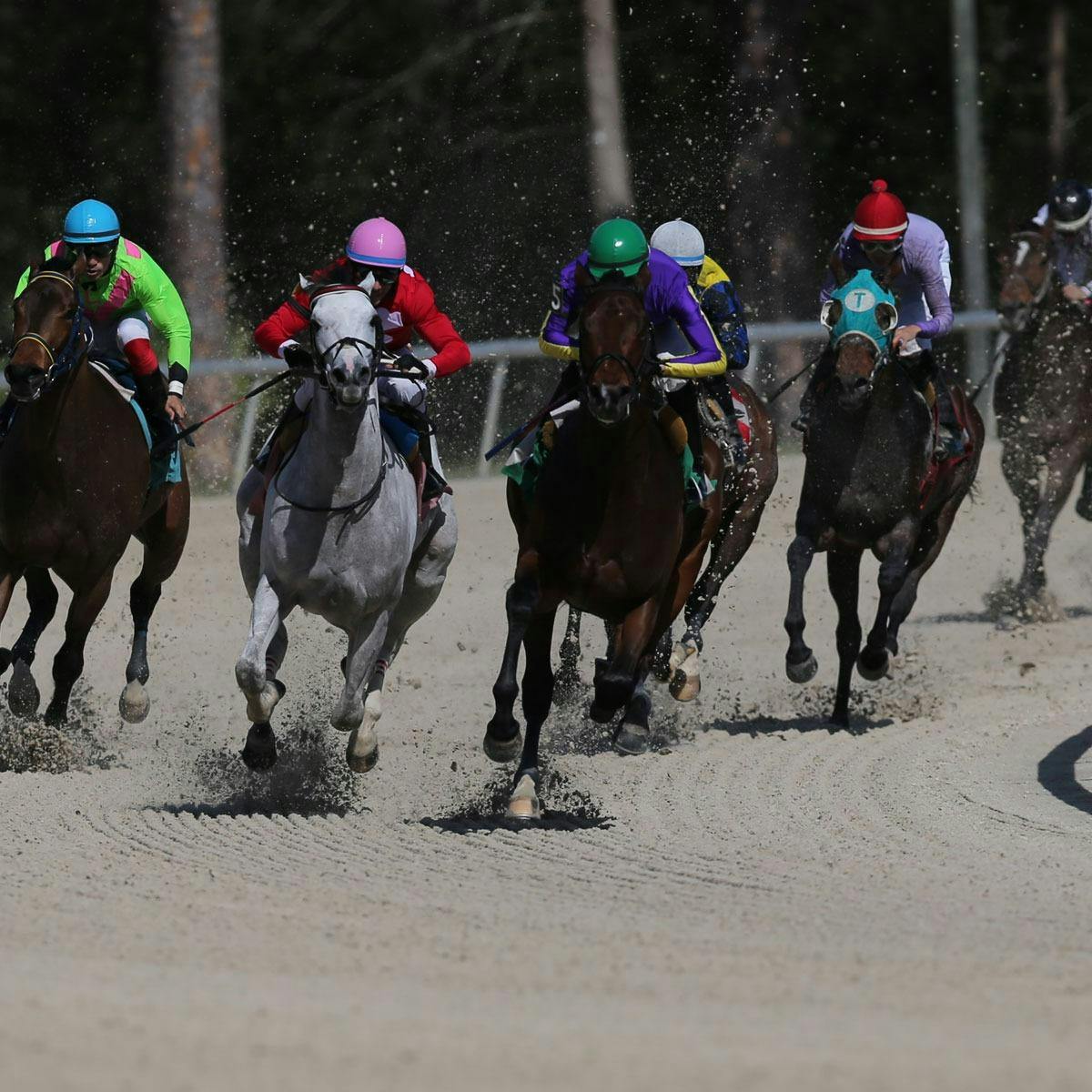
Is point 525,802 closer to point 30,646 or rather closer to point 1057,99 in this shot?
point 30,646

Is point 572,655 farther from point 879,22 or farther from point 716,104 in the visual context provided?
point 879,22

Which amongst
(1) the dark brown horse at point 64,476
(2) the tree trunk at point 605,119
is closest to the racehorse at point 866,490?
(1) the dark brown horse at point 64,476

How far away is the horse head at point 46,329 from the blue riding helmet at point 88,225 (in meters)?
0.21

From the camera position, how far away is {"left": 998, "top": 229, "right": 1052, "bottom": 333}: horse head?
13.2 m

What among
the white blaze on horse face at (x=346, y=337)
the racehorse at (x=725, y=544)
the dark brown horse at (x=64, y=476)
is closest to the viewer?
the white blaze on horse face at (x=346, y=337)

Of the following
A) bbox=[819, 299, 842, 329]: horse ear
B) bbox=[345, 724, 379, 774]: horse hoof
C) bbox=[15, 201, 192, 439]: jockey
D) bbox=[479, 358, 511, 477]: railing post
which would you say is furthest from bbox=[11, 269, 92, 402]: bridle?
bbox=[479, 358, 511, 477]: railing post

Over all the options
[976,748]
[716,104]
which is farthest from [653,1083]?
[716,104]

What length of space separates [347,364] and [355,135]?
70.7ft

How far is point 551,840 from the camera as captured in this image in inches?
311

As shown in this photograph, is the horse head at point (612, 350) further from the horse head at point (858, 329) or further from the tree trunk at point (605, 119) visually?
the tree trunk at point (605, 119)

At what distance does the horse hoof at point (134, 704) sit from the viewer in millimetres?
9922

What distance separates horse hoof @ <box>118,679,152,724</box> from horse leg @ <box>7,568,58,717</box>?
0.39 meters

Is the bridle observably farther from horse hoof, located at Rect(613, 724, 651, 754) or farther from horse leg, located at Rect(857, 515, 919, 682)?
horse leg, located at Rect(857, 515, 919, 682)

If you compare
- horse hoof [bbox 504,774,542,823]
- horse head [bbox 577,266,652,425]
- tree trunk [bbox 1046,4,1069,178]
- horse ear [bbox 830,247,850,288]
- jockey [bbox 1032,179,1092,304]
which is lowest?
horse hoof [bbox 504,774,542,823]
